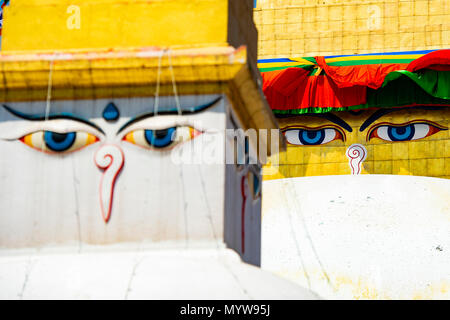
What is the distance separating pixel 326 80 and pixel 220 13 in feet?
53.8

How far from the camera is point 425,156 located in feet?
87.6

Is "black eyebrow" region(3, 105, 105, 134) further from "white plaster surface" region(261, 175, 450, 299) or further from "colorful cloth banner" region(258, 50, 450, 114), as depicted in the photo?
"colorful cloth banner" region(258, 50, 450, 114)

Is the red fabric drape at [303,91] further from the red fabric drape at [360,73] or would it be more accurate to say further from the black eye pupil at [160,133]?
the black eye pupil at [160,133]

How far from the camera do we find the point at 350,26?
2969 cm

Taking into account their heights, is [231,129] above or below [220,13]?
below

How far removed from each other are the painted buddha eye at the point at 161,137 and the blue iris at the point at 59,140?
0.72 meters

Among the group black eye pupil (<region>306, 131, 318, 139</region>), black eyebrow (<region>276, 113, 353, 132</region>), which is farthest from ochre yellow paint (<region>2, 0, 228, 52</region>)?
black eye pupil (<region>306, 131, 318, 139</region>)

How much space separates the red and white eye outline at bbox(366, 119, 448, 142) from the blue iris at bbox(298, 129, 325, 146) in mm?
1353

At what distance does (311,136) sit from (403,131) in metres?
2.61

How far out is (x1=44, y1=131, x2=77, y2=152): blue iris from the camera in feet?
36.1

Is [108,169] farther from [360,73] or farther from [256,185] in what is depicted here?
[360,73]

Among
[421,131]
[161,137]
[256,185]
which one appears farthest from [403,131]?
[161,137]
